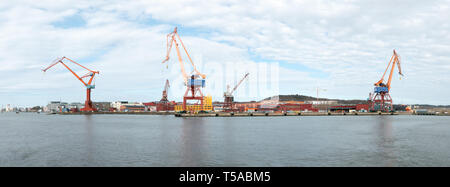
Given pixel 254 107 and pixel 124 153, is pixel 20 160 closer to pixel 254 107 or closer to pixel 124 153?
pixel 124 153

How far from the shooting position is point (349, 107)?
153 meters
